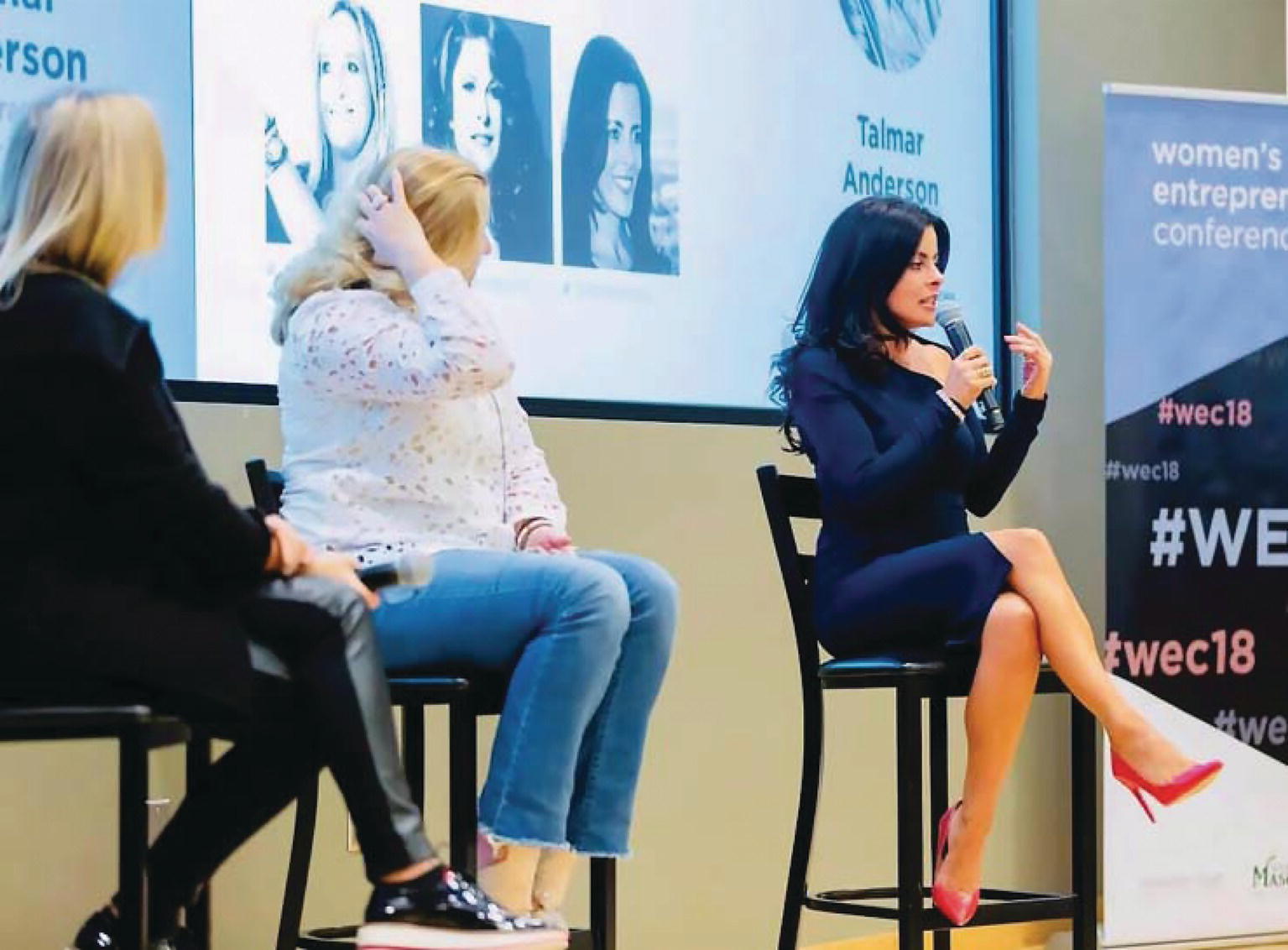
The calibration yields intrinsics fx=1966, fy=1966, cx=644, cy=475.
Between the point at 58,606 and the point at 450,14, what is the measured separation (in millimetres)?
1859

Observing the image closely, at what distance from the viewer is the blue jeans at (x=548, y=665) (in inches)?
91.5

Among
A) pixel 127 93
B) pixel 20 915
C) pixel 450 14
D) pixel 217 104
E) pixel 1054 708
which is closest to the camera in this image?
pixel 127 93

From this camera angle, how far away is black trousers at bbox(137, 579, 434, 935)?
2.01m

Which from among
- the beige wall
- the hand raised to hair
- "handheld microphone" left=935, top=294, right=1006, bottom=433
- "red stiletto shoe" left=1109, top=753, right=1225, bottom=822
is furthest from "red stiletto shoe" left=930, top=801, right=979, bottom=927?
the hand raised to hair

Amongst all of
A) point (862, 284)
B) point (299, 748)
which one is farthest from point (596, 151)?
point (299, 748)

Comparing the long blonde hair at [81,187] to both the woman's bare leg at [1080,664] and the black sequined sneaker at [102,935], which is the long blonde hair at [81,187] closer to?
the black sequined sneaker at [102,935]

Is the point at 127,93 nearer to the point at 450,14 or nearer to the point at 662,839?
the point at 450,14

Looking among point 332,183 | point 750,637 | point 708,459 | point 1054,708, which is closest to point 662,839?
point 750,637

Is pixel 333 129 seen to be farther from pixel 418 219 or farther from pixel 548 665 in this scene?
pixel 548 665

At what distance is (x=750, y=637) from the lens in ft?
12.7

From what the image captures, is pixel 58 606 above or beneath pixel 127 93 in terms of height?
beneath

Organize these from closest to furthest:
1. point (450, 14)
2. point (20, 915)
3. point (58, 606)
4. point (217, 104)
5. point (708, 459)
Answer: point (58, 606)
point (20, 915)
point (217, 104)
point (450, 14)
point (708, 459)

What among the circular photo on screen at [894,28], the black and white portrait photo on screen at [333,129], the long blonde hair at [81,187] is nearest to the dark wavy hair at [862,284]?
the black and white portrait photo on screen at [333,129]

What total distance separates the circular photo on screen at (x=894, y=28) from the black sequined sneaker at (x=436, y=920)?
2602 mm
